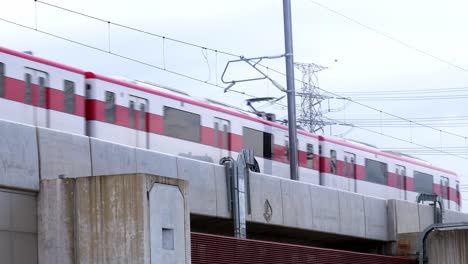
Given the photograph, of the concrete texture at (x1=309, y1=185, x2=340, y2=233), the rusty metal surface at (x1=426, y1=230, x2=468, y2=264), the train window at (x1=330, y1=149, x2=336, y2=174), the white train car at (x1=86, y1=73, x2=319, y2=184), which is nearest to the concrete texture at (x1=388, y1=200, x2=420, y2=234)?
the rusty metal surface at (x1=426, y1=230, x2=468, y2=264)

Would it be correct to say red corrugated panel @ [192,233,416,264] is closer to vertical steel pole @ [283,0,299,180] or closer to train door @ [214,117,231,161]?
vertical steel pole @ [283,0,299,180]

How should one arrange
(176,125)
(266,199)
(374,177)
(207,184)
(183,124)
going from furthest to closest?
1. (374,177)
2. (183,124)
3. (176,125)
4. (266,199)
5. (207,184)

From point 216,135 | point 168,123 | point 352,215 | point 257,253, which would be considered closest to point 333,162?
point 216,135

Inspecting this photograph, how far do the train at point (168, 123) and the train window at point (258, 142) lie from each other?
0.03 metres

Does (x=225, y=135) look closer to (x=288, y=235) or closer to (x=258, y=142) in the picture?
(x=258, y=142)

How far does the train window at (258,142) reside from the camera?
1225 inches

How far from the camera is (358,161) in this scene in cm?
3747

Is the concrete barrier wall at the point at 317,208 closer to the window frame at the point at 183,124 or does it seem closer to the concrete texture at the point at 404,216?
the concrete texture at the point at 404,216

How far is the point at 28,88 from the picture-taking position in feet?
76.8

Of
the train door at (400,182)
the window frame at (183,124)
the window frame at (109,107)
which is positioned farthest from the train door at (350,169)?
the window frame at (109,107)

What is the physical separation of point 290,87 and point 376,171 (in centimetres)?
1075

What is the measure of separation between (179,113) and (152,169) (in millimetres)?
8150

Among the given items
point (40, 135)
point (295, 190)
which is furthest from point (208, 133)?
point (40, 135)

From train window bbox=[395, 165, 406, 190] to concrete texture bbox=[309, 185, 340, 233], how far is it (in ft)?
46.0
